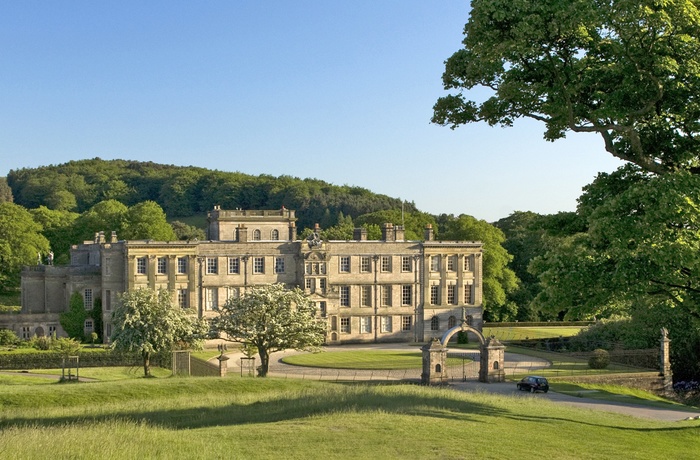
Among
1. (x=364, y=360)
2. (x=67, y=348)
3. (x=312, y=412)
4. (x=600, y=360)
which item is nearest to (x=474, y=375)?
(x=600, y=360)

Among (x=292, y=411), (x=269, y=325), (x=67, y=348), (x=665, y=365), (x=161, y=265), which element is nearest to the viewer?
(x=292, y=411)

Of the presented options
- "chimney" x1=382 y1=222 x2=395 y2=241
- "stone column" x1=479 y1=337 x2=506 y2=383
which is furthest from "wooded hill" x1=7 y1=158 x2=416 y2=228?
"stone column" x1=479 y1=337 x2=506 y2=383

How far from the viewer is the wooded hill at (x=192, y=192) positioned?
127812mm

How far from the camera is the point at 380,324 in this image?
62938 mm

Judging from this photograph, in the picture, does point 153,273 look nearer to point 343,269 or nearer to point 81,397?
point 343,269

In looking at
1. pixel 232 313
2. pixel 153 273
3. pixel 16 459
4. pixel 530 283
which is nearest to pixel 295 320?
pixel 232 313

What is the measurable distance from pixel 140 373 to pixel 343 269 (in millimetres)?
21478

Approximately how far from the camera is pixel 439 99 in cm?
2370

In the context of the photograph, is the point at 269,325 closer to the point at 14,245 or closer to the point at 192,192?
the point at 14,245

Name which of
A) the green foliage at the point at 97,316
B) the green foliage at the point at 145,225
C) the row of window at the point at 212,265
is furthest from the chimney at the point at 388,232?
the green foliage at the point at 145,225

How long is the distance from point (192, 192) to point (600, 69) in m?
128

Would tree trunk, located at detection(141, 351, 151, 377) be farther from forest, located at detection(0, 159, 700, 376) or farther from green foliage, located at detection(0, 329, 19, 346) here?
forest, located at detection(0, 159, 700, 376)

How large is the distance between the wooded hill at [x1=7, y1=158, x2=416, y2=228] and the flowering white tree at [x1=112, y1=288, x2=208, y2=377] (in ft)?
249

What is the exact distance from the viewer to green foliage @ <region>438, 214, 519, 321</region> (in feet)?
233
